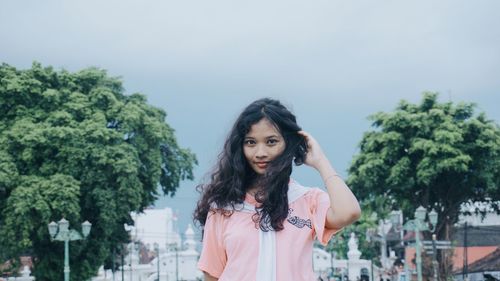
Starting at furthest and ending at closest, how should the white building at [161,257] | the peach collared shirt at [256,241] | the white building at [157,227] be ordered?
the white building at [157,227], the white building at [161,257], the peach collared shirt at [256,241]

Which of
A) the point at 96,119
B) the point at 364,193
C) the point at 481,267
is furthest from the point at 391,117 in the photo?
the point at 96,119

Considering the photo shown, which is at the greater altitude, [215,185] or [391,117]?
[391,117]

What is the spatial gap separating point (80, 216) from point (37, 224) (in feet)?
6.39

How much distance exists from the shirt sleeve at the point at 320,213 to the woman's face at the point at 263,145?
7.8 inches

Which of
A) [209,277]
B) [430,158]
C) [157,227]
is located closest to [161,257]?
[157,227]

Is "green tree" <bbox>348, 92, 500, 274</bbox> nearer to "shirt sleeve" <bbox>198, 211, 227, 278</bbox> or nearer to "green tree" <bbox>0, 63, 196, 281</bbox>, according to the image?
"green tree" <bbox>0, 63, 196, 281</bbox>

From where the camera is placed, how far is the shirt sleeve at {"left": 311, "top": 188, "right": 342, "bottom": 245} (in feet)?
10.4

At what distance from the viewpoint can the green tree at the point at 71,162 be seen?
1166 inches

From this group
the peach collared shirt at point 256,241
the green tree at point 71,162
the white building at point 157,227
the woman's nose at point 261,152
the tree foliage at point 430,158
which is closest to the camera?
the peach collared shirt at point 256,241

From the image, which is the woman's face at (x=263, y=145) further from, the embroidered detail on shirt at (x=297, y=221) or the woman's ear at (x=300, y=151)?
the embroidered detail on shirt at (x=297, y=221)

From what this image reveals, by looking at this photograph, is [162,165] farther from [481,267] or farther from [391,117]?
[481,267]

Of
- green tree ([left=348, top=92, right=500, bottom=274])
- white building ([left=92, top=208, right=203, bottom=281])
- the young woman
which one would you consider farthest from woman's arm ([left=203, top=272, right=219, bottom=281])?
white building ([left=92, top=208, right=203, bottom=281])

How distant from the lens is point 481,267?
117 feet

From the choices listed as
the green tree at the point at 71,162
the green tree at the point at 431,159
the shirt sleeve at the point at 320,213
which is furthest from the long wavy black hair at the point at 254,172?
the green tree at the point at 431,159
